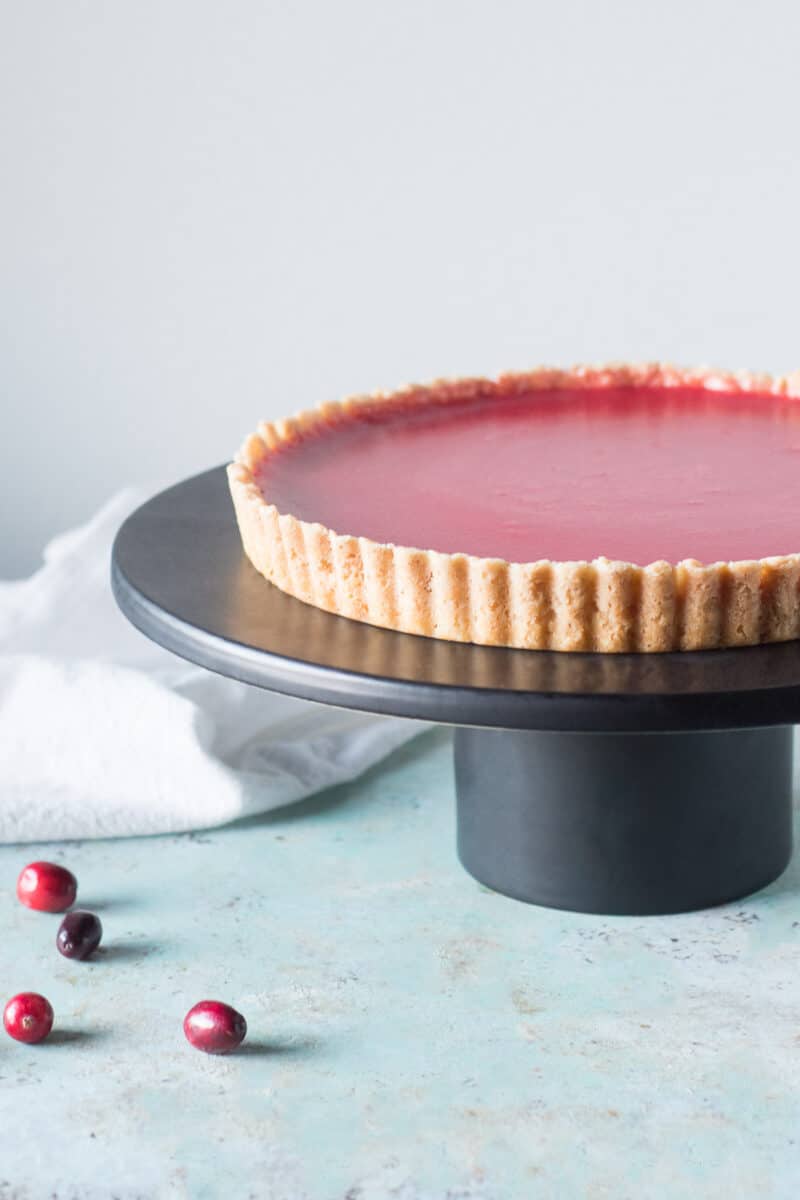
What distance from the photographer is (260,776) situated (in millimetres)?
2314

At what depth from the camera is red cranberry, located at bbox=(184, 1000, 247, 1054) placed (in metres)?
1.77

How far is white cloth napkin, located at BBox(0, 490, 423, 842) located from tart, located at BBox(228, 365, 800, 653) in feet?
1.33

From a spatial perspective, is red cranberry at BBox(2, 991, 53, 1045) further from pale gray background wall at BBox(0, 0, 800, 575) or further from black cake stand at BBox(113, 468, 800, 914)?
pale gray background wall at BBox(0, 0, 800, 575)

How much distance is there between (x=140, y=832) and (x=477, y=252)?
162 cm

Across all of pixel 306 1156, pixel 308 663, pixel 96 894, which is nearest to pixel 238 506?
pixel 308 663

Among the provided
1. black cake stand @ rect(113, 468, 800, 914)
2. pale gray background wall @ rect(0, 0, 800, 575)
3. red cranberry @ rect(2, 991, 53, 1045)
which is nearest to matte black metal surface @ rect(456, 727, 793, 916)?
black cake stand @ rect(113, 468, 800, 914)

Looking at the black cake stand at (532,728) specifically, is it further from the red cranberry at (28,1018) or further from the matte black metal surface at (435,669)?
the red cranberry at (28,1018)

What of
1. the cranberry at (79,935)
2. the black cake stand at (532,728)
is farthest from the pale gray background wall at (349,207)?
the cranberry at (79,935)

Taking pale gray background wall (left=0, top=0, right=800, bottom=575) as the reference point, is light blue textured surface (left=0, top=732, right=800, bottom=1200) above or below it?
below

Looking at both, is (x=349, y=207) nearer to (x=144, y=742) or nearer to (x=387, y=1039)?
(x=144, y=742)

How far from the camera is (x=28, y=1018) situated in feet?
5.91

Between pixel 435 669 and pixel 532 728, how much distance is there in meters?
0.13

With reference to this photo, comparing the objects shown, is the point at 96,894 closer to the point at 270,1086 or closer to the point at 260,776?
the point at 260,776

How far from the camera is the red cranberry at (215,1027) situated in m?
1.77
